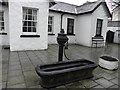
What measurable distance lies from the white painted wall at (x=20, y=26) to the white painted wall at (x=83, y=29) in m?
4.33

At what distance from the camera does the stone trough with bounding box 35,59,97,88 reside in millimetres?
2775

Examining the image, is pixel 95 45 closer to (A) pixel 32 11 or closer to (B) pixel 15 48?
(A) pixel 32 11

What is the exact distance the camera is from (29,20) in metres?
7.10

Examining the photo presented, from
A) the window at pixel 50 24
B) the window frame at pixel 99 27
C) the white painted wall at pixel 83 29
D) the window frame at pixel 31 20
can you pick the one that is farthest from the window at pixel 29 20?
the window frame at pixel 99 27

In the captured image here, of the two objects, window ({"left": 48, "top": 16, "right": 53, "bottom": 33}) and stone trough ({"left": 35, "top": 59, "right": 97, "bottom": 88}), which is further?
window ({"left": 48, "top": 16, "right": 53, "bottom": 33})

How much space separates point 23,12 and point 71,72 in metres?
5.68

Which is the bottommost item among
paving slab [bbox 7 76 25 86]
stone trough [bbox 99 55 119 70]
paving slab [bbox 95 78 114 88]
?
paving slab [bbox 95 78 114 88]

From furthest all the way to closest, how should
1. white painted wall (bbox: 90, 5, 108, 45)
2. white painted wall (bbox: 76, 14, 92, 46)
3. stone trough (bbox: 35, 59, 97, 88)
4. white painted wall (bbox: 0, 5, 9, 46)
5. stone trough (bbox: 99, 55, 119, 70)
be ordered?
white painted wall (bbox: 76, 14, 92, 46)
white painted wall (bbox: 90, 5, 108, 45)
white painted wall (bbox: 0, 5, 9, 46)
stone trough (bbox: 99, 55, 119, 70)
stone trough (bbox: 35, 59, 97, 88)

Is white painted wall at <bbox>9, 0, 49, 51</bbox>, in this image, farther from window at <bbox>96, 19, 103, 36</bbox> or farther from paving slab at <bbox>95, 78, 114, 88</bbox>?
window at <bbox>96, 19, 103, 36</bbox>

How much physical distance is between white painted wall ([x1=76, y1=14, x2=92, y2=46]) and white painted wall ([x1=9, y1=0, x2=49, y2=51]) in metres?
4.33

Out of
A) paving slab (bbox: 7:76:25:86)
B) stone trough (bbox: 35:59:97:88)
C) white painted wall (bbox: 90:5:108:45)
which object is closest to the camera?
stone trough (bbox: 35:59:97:88)

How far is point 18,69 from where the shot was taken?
13.1ft

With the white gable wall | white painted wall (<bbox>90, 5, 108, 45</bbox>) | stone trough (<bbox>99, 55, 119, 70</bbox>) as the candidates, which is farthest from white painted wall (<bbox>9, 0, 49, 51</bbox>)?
white painted wall (<bbox>90, 5, 108, 45</bbox>)

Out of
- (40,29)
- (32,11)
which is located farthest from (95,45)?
(32,11)
